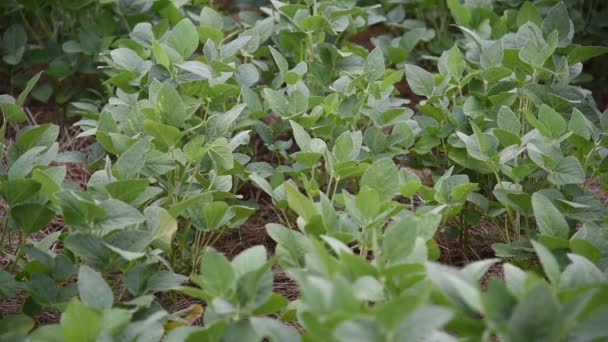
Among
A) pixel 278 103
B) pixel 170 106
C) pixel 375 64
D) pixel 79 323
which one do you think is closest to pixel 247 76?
pixel 278 103

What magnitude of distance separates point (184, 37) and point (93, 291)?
2.21ft

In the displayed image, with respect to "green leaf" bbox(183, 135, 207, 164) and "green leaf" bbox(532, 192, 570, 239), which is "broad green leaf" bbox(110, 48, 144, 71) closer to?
"green leaf" bbox(183, 135, 207, 164)

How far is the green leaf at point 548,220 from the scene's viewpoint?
1271 millimetres

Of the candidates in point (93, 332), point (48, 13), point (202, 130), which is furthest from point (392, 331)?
point (48, 13)

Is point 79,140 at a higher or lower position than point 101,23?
lower

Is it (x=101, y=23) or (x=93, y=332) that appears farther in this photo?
(x=101, y=23)

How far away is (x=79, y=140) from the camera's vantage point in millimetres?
2297

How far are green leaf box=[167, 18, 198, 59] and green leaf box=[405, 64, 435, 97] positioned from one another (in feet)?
1.50

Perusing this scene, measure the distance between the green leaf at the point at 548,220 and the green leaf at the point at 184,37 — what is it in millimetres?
751

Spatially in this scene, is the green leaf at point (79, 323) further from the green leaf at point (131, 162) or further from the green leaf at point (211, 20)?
the green leaf at point (211, 20)

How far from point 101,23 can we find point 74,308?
1397 millimetres

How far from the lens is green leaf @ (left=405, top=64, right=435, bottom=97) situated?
1689 millimetres

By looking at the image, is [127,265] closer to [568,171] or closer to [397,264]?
[397,264]

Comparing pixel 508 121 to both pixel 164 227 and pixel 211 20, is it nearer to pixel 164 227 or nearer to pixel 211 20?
pixel 164 227
